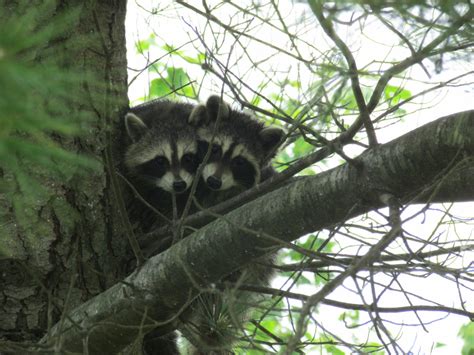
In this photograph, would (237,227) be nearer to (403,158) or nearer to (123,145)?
(403,158)

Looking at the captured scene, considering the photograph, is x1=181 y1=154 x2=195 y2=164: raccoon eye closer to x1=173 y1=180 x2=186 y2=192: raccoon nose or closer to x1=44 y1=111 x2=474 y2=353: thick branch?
x1=173 y1=180 x2=186 y2=192: raccoon nose

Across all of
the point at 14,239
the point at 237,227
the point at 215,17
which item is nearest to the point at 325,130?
the point at 215,17

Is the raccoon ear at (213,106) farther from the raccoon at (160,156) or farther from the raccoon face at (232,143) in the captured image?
the raccoon at (160,156)

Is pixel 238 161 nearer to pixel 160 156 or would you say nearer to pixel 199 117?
pixel 199 117

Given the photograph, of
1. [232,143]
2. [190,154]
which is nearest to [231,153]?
[232,143]

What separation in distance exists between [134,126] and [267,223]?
2109 mm

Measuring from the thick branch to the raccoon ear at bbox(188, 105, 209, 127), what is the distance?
1914 millimetres

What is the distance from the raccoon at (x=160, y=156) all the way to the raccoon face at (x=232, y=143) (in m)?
0.09

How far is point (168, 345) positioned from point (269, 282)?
766mm

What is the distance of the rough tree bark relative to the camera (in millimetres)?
3119

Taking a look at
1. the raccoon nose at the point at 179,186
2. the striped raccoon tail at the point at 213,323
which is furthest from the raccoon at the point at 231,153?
the striped raccoon tail at the point at 213,323

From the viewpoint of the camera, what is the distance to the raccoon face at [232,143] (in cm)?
462

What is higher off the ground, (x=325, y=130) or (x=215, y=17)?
(x=215, y=17)

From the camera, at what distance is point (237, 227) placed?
8.56ft
